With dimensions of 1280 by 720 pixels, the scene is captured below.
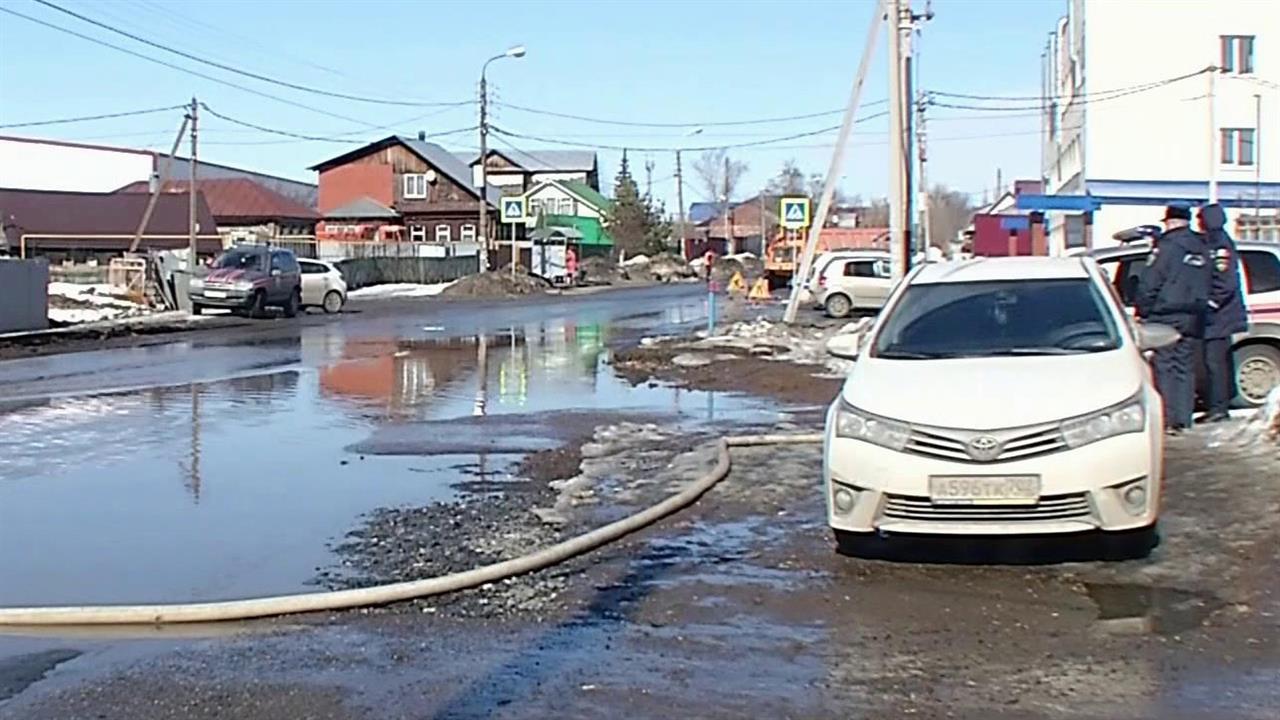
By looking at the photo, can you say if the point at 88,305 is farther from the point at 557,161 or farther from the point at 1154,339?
the point at 557,161

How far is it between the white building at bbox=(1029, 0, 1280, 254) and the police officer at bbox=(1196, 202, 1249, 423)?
155 feet

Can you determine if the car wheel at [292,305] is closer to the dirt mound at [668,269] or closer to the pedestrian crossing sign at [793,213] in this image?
the pedestrian crossing sign at [793,213]

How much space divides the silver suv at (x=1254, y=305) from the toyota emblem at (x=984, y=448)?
6584 millimetres

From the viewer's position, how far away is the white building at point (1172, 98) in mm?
58812

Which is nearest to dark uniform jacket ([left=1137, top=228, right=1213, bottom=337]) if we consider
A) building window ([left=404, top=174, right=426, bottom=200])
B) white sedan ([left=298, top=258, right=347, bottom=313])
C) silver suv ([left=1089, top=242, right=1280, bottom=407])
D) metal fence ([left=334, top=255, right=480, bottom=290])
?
silver suv ([left=1089, top=242, right=1280, bottom=407])

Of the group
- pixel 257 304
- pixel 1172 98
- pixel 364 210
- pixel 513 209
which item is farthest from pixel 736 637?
pixel 364 210

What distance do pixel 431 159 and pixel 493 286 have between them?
36747mm

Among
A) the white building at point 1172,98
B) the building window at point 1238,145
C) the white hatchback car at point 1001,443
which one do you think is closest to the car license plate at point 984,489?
the white hatchback car at point 1001,443

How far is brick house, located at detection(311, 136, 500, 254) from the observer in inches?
3649

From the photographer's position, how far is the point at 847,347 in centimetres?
927

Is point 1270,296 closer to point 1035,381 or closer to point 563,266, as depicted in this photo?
point 1035,381

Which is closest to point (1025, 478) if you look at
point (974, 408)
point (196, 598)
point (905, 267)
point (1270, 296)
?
point (974, 408)

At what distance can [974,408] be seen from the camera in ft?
24.4

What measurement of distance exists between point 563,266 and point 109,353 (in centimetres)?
4355
